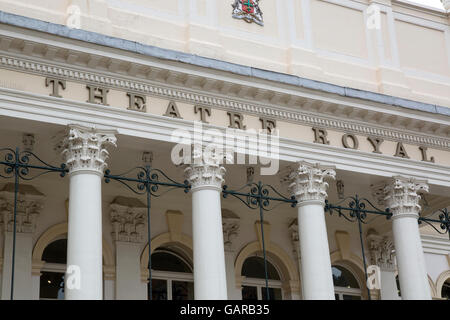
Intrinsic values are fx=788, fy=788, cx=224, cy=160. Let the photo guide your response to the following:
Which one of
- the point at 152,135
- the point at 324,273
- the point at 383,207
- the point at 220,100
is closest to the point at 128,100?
the point at 152,135

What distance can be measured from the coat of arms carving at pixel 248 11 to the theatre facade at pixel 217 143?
3 cm

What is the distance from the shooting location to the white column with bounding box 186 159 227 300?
14.7m

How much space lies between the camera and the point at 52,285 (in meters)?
17.3

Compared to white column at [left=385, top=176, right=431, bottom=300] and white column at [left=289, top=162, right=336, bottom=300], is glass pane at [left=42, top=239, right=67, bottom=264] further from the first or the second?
white column at [left=385, top=176, right=431, bottom=300]

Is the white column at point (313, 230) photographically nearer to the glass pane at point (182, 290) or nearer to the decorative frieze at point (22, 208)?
the glass pane at point (182, 290)

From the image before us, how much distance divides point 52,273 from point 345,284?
8.00 m

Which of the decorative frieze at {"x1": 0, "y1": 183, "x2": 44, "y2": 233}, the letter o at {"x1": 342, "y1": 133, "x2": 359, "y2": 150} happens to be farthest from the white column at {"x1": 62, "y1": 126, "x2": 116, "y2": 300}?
the letter o at {"x1": 342, "y1": 133, "x2": 359, "y2": 150}

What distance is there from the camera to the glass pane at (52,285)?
56.2 ft

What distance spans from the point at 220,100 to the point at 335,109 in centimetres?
270

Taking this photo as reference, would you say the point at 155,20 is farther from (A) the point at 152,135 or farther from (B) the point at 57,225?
(B) the point at 57,225

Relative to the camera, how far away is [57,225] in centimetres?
1750

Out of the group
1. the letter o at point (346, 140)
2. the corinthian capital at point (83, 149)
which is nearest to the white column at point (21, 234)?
the corinthian capital at point (83, 149)

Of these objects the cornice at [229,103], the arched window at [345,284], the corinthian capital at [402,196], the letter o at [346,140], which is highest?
the cornice at [229,103]
